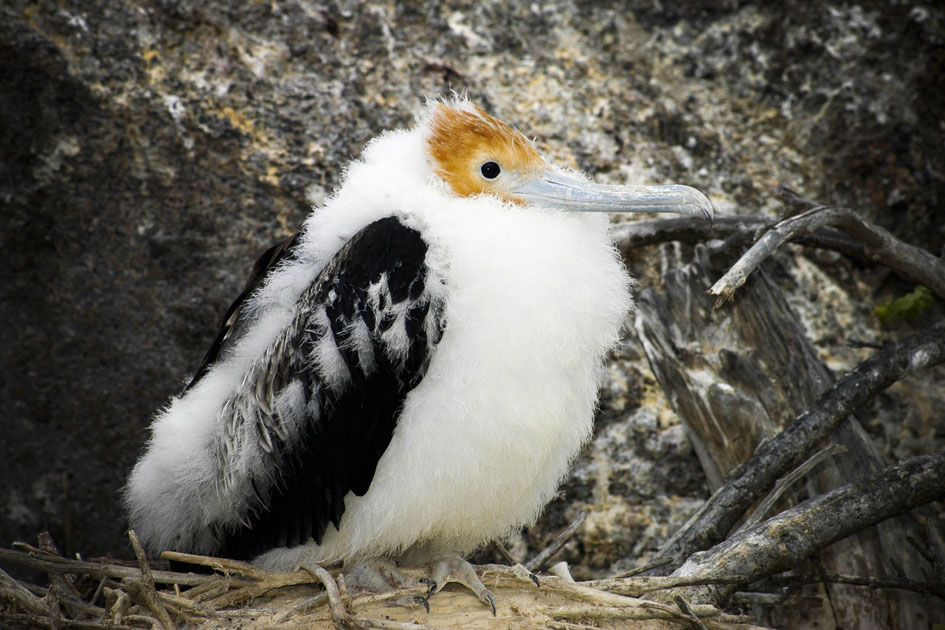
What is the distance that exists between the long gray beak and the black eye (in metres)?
0.08

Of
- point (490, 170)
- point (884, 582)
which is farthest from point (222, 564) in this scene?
point (884, 582)

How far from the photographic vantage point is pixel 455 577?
8.06 feet

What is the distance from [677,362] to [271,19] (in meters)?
2.16

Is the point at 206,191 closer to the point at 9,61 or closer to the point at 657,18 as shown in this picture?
the point at 9,61

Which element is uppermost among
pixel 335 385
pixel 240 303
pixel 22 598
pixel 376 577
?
pixel 240 303

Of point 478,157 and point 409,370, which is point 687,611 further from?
point 478,157

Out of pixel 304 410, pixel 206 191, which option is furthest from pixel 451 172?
pixel 206 191

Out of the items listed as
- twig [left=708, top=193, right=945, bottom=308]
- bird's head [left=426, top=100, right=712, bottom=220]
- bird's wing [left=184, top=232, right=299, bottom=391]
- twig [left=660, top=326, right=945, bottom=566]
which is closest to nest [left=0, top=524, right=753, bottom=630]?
twig [left=660, top=326, right=945, bottom=566]

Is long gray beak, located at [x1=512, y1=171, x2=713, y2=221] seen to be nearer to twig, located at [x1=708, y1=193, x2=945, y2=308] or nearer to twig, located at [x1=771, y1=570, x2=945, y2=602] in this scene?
twig, located at [x1=708, y1=193, x2=945, y2=308]

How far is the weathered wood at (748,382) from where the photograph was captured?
285 cm

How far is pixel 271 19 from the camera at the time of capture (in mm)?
3611

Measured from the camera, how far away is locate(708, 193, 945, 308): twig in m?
2.58

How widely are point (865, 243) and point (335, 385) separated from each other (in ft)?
5.88

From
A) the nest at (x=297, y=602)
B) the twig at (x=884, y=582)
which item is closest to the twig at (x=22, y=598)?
the nest at (x=297, y=602)
